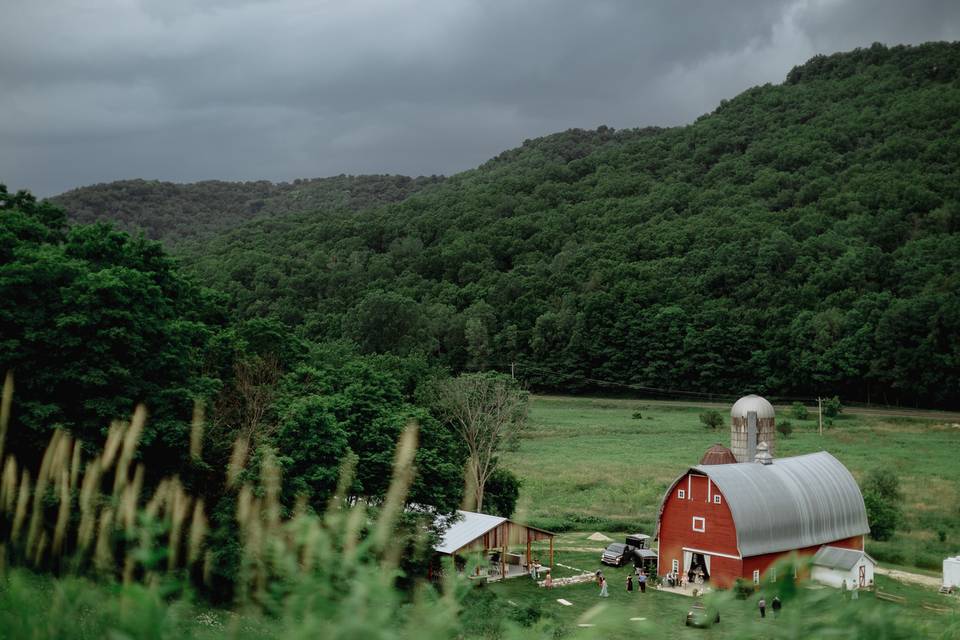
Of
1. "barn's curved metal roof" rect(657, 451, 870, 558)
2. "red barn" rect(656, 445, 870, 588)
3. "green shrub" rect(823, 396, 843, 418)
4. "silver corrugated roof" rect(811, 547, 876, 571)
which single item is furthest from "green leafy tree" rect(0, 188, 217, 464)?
"green shrub" rect(823, 396, 843, 418)

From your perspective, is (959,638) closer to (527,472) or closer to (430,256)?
(527,472)

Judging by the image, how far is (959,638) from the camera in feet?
16.9

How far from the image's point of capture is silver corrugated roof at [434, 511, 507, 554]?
104 feet

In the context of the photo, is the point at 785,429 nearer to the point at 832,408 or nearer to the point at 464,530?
the point at 832,408

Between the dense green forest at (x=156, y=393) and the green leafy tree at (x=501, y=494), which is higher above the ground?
the dense green forest at (x=156, y=393)

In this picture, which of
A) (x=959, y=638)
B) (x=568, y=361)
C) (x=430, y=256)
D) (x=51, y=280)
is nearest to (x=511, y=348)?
(x=568, y=361)

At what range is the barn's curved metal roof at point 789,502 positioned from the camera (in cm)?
3484

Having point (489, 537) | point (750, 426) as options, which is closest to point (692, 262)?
point (750, 426)

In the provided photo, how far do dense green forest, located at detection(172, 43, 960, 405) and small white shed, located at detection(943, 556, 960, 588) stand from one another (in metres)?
44.7

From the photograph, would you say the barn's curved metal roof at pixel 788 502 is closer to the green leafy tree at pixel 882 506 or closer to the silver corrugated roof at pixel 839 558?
the silver corrugated roof at pixel 839 558

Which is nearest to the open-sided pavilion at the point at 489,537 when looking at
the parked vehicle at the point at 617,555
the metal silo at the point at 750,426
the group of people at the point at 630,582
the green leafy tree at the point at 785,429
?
the parked vehicle at the point at 617,555

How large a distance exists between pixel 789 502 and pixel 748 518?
264 cm

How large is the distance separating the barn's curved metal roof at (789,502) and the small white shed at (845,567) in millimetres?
1519

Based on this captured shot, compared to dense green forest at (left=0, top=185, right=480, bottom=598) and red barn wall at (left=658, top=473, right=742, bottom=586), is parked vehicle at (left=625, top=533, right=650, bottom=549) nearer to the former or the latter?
red barn wall at (left=658, top=473, right=742, bottom=586)
